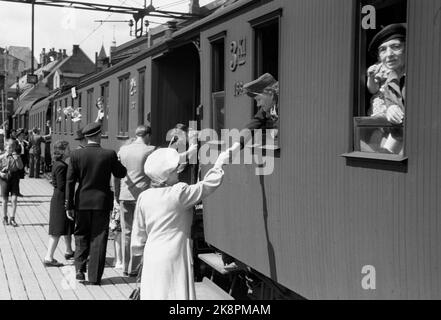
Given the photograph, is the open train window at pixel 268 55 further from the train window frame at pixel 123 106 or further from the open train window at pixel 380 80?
the train window frame at pixel 123 106

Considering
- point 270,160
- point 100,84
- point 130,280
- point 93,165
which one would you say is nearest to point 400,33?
point 270,160

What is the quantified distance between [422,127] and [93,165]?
410 centimetres

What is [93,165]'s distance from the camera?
20.9 ft

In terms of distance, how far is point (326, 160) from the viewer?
399cm

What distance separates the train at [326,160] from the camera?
3.05m

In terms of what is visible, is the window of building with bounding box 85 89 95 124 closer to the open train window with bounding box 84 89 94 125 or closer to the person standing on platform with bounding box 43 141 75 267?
the open train window with bounding box 84 89 94 125

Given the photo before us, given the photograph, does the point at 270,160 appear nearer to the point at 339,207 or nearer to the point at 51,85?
the point at 339,207

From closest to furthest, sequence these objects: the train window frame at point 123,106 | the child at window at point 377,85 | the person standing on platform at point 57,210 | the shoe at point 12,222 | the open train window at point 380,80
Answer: the open train window at point 380,80
the child at window at point 377,85
the person standing on platform at point 57,210
the train window frame at point 123,106
the shoe at point 12,222

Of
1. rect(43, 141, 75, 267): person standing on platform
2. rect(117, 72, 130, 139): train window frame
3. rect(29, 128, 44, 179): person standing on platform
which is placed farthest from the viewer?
rect(29, 128, 44, 179): person standing on platform

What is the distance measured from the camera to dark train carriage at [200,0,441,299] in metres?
3.04

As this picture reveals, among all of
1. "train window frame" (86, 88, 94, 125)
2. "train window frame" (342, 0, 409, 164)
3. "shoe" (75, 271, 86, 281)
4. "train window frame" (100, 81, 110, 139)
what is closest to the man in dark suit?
"shoe" (75, 271, 86, 281)

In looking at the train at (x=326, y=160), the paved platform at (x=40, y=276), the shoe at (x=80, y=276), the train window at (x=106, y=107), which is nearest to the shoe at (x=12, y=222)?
the paved platform at (x=40, y=276)

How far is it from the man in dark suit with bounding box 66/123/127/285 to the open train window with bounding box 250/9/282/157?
2.01 m

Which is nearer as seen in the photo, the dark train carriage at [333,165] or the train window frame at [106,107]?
the dark train carriage at [333,165]
